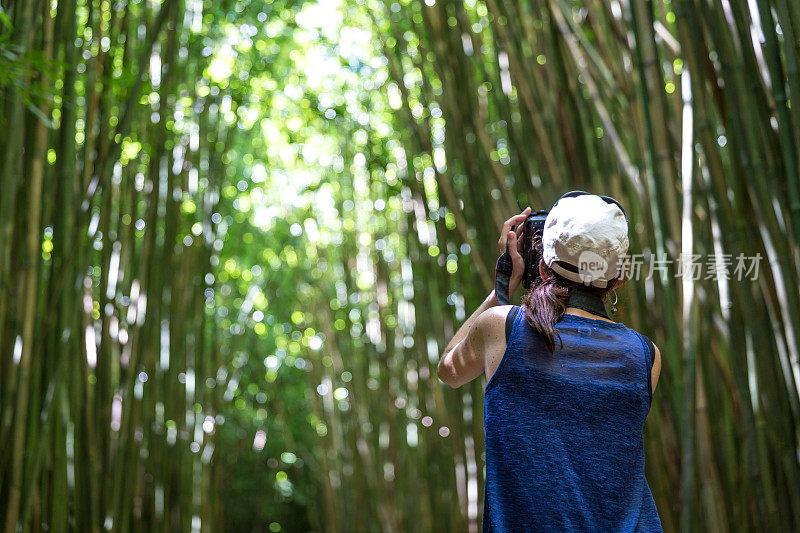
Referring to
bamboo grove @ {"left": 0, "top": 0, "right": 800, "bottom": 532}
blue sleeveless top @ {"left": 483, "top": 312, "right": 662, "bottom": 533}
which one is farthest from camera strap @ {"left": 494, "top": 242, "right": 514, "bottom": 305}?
bamboo grove @ {"left": 0, "top": 0, "right": 800, "bottom": 532}

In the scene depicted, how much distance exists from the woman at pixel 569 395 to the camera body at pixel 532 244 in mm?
58

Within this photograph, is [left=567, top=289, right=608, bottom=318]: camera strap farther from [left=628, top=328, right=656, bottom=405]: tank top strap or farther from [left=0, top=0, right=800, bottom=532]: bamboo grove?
[left=0, top=0, right=800, bottom=532]: bamboo grove

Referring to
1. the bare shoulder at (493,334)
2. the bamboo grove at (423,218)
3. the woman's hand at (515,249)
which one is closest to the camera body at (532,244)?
the woman's hand at (515,249)

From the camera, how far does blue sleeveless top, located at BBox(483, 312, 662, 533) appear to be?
0.98 meters

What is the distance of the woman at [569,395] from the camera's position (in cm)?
99

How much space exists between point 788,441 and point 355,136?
3.94m

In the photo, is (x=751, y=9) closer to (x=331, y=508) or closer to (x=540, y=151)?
(x=540, y=151)

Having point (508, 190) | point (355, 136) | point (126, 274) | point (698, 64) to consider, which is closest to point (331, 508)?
point (355, 136)

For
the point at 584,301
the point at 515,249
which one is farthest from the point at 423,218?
the point at 584,301

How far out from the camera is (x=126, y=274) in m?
2.57

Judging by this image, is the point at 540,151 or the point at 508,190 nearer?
the point at 540,151

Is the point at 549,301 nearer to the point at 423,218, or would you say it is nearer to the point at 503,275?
the point at 503,275

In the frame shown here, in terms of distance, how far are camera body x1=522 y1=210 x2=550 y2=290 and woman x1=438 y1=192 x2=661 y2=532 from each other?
0.19ft

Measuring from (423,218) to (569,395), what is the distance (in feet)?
6.80
